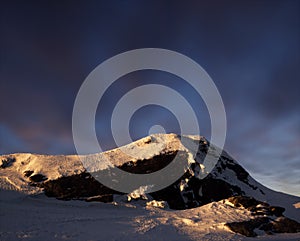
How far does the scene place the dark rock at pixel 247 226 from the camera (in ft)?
79.6

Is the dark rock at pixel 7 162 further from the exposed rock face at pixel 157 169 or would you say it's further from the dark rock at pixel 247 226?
the dark rock at pixel 247 226

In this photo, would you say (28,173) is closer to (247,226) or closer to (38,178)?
(38,178)

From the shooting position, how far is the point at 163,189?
165ft

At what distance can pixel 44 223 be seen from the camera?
24.6m

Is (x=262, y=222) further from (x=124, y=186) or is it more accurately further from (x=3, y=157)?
(x=3, y=157)

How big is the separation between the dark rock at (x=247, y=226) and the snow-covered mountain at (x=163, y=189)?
1.82m

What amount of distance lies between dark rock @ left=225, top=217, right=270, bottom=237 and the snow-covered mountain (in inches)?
71.8

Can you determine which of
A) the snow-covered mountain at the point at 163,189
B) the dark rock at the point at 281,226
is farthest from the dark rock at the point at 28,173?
the dark rock at the point at 281,226

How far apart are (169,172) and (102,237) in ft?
111

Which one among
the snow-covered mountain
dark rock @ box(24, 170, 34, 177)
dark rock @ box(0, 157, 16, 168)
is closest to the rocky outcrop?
the snow-covered mountain

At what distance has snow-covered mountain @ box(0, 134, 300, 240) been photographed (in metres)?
33.6

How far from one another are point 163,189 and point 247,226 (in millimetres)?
25796

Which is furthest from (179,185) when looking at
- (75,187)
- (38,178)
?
(38,178)

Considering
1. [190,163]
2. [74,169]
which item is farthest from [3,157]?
[190,163]
